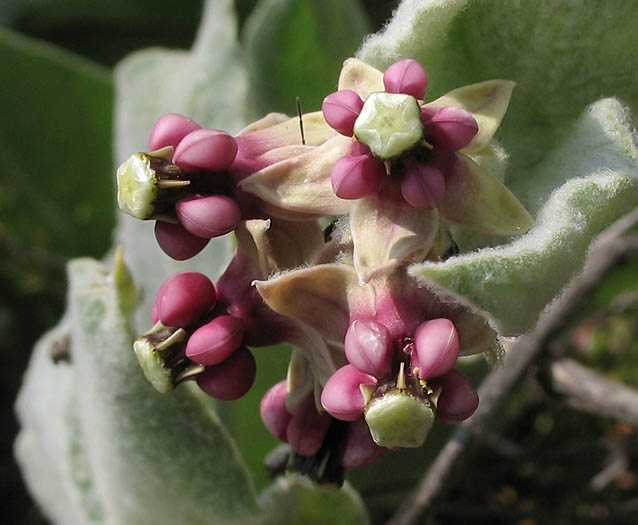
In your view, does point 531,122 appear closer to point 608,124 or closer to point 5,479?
point 608,124

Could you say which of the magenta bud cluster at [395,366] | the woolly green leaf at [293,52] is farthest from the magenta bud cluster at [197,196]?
the woolly green leaf at [293,52]

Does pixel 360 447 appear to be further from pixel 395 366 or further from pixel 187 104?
pixel 187 104

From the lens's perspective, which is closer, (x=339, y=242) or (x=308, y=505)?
(x=339, y=242)

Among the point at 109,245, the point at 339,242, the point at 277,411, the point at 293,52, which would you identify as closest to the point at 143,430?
the point at 277,411

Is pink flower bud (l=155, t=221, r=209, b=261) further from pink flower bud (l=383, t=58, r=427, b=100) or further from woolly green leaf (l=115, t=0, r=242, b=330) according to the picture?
woolly green leaf (l=115, t=0, r=242, b=330)

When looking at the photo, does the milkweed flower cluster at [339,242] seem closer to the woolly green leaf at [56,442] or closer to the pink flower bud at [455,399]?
the pink flower bud at [455,399]

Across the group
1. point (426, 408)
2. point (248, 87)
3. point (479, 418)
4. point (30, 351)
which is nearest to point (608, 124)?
point (426, 408)

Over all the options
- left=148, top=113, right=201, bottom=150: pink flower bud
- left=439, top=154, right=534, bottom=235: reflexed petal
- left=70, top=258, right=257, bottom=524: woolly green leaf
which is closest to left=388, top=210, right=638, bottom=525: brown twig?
left=70, top=258, right=257, bottom=524: woolly green leaf
